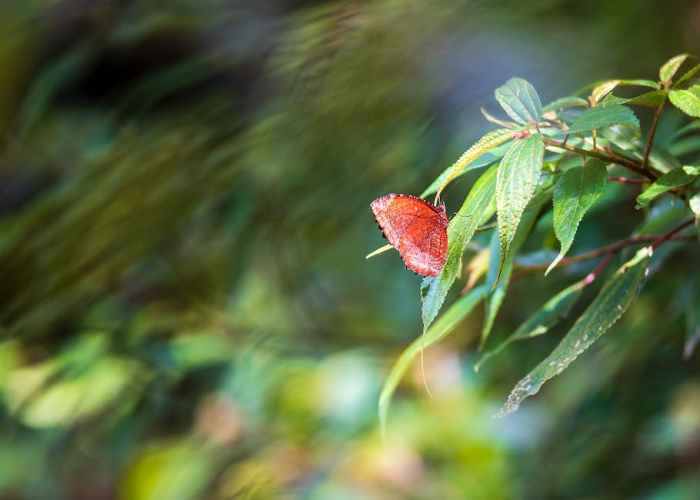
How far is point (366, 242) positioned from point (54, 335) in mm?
636

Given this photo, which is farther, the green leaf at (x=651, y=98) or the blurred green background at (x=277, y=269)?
the blurred green background at (x=277, y=269)

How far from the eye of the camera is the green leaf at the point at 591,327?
1.72 ft

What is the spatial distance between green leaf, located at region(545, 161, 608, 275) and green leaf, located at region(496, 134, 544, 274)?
0.13 ft

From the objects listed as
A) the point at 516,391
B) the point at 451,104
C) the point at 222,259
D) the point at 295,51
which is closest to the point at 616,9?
the point at 451,104

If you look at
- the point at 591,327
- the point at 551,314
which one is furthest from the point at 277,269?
the point at 591,327

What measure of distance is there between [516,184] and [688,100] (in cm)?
12

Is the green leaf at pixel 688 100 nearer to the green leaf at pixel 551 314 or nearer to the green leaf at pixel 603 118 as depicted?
the green leaf at pixel 603 118

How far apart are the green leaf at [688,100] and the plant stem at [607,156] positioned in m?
0.05

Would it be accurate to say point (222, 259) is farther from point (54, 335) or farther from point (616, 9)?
point (616, 9)

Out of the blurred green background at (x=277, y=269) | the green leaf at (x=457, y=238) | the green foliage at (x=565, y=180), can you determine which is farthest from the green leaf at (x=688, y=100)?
the blurred green background at (x=277, y=269)

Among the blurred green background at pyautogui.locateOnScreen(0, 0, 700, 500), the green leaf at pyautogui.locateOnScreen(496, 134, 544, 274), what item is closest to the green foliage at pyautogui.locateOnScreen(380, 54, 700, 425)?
the green leaf at pyautogui.locateOnScreen(496, 134, 544, 274)

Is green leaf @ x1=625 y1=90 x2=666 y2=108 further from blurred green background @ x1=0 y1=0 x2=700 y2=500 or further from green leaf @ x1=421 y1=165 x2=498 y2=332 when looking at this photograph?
blurred green background @ x1=0 y1=0 x2=700 y2=500

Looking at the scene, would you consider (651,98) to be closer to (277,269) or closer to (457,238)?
(457,238)

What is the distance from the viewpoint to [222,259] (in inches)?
65.1
